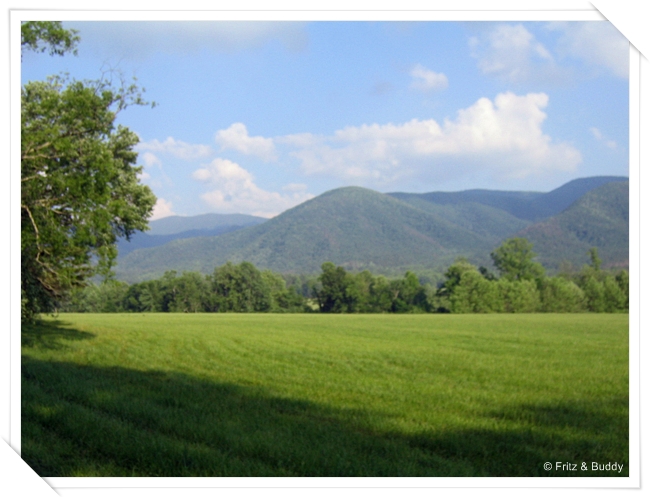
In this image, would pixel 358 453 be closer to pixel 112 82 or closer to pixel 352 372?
pixel 352 372

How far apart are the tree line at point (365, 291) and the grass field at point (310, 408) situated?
90cm

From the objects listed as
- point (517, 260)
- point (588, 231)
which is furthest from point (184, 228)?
point (517, 260)

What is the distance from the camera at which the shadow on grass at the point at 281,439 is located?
3568mm

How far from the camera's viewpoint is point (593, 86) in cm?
550

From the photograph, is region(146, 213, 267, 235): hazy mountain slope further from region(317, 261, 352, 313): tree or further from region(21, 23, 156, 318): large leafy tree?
region(317, 261, 352, 313): tree

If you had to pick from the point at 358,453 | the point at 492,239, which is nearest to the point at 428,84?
the point at 358,453

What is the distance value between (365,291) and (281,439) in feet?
26.7

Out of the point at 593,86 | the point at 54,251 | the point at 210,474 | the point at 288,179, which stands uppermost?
the point at 593,86

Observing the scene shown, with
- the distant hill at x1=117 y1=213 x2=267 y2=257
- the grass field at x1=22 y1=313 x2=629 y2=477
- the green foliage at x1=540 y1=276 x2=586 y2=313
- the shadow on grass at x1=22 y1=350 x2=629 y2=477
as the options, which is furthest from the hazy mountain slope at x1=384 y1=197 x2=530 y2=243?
the shadow on grass at x1=22 y1=350 x2=629 y2=477

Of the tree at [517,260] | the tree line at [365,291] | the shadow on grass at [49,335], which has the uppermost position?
the tree at [517,260]

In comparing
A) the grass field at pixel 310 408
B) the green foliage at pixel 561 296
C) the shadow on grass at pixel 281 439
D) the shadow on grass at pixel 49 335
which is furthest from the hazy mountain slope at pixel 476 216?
the shadow on grass at pixel 281 439

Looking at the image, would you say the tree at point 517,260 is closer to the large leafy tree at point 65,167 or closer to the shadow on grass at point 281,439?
the shadow on grass at point 281,439

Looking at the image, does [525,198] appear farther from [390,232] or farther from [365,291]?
[390,232]
